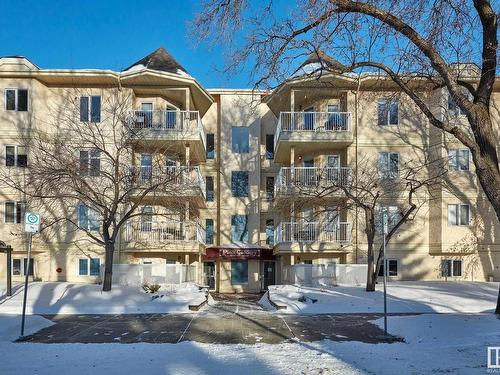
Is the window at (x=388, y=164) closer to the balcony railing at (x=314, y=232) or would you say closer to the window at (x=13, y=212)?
the balcony railing at (x=314, y=232)

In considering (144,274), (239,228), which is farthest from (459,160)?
(144,274)

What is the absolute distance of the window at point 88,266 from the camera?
25.7 meters

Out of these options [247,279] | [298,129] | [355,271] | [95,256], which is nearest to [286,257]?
[247,279]

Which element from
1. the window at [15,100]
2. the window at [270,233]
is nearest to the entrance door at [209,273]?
the window at [270,233]

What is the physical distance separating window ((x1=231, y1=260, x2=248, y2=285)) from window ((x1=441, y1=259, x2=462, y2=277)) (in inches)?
470

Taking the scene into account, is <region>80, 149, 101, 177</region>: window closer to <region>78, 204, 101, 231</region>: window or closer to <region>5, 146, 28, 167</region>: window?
<region>78, 204, 101, 231</region>: window

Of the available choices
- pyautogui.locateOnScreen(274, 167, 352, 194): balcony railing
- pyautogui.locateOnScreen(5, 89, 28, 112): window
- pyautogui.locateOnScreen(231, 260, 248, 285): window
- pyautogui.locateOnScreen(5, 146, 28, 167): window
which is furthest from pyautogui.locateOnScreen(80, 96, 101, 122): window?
pyautogui.locateOnScreen(231, 260, 248, 285): window

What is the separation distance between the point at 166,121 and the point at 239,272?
11011 mm

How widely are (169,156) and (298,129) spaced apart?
7329 millimetres

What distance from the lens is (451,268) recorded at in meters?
26.1

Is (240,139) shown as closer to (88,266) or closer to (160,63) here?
(160,63)

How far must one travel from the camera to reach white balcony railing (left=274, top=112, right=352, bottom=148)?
25.8 metres

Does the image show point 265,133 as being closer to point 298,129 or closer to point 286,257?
point 298,129

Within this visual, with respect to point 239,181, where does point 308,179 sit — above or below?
below
